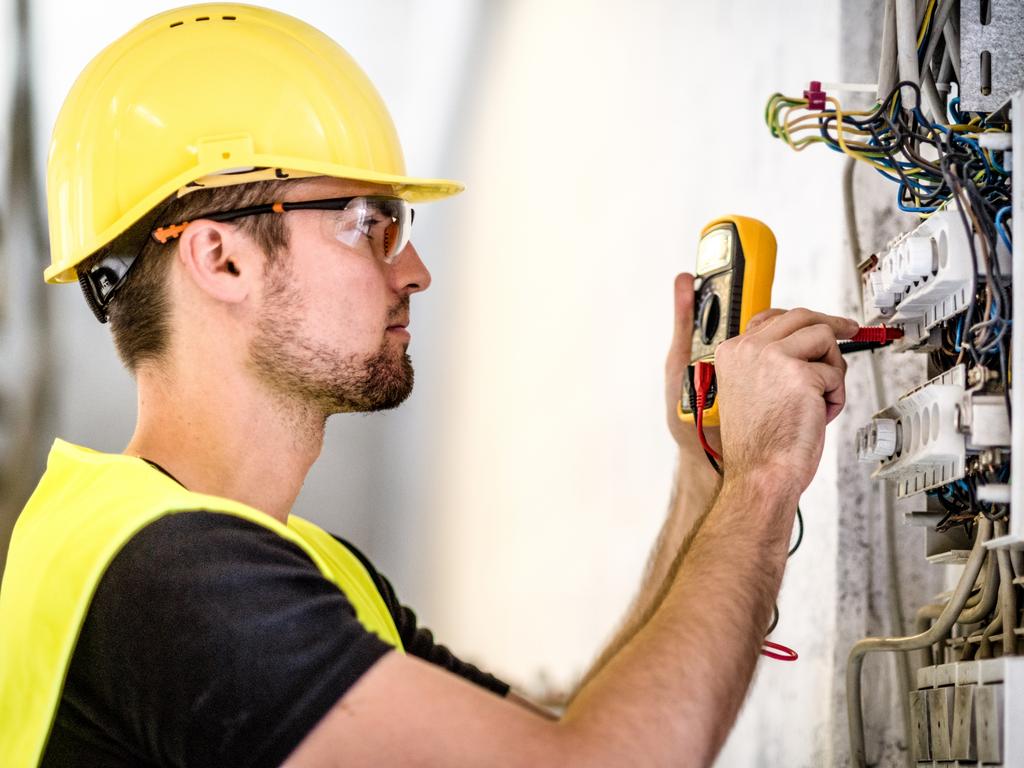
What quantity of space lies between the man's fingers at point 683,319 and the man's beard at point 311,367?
0.39 m

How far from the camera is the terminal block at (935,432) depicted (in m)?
1.02

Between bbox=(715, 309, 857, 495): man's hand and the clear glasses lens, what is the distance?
0.42 metres

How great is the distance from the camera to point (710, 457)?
1.27 m

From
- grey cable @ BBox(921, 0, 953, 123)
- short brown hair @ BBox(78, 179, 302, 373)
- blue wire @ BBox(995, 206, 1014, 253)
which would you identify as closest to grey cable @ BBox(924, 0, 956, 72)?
grey cable @ BBox(921, 0, 953, 123)

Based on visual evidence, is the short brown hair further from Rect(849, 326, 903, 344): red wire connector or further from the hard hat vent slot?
Rect(849, 326, 903, 344): red wire connector

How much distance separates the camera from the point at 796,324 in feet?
3.75

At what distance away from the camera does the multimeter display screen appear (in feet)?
4.51

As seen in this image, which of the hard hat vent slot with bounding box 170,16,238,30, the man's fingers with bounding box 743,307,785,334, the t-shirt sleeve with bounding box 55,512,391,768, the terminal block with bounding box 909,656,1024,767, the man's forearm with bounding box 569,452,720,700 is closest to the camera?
the t-shirt sleeve with bounding box 55,512,391,768

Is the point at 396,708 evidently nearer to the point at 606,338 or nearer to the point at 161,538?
the point at 161,538

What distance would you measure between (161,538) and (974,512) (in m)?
0.78

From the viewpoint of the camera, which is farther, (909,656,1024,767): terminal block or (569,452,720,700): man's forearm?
(569,452,720,700): man's forearm

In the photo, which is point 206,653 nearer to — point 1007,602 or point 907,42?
point 1007,602

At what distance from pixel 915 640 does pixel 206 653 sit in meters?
0.77

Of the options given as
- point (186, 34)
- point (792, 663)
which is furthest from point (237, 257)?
point (792, 663)
